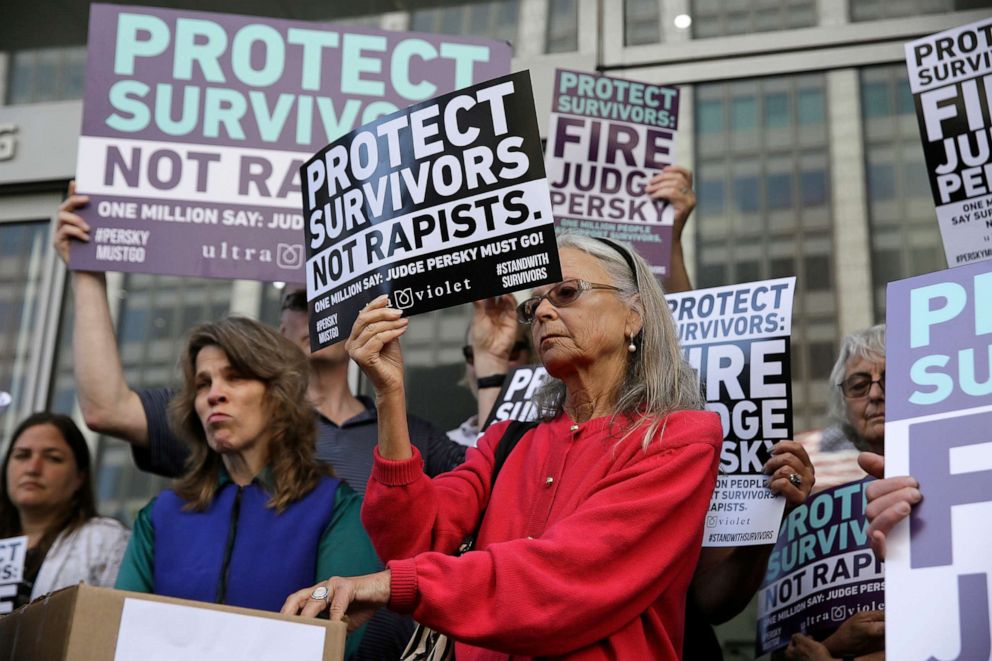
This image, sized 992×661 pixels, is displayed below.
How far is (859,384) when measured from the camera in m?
4.08

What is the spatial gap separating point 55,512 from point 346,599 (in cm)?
237

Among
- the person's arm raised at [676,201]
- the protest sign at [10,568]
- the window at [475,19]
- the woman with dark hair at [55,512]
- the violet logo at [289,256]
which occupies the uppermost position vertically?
the window at [475,19]

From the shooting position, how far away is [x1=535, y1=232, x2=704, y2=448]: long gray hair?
10.3ft

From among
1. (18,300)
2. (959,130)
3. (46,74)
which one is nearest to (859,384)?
(959,130)

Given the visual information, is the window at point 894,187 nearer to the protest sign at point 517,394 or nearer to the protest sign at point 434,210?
the protest sign at point 517,394

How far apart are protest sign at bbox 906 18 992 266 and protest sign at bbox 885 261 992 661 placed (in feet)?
4.71

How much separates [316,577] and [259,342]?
2.69 ft

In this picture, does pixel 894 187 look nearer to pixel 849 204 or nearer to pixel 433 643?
pixel 849 204

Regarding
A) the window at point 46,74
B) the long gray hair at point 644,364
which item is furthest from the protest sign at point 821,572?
the window at point 46,74

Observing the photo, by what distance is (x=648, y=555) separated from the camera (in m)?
2.76

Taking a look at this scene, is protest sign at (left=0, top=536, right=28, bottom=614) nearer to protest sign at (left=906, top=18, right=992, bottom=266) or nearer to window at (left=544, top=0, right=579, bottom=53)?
protest sign at (left=906, top=18, right=992, bottom=266)

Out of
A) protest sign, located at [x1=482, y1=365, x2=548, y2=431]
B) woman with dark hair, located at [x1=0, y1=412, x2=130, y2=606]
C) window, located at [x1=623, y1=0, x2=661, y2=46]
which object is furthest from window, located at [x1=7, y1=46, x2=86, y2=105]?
protest sign, located at [x1=482, y1=365, x2=548, y2=431]

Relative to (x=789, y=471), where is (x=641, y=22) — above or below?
above

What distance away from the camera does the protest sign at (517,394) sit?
13.4ft
